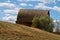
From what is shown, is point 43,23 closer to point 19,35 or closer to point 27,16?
point 27,16

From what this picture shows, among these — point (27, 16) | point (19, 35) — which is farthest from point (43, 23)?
point (19, 35)

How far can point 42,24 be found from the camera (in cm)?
6531

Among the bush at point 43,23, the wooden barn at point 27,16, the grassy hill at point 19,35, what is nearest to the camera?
the grassy hill at point 19,35

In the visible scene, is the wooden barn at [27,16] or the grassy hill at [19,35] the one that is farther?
the wooden barn at [27,16]

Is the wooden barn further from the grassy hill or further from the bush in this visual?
the grassy hill

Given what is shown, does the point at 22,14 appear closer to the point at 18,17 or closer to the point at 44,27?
the point at 18,17

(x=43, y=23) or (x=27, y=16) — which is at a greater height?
(x=43, y=23)

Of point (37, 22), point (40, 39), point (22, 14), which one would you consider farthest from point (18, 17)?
point (40, 39)

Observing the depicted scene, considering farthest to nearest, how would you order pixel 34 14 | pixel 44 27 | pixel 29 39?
pixel 34 14 < pixel 44 27 < pixel 29 39

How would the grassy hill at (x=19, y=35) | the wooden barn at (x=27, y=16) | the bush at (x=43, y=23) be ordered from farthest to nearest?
the wooden barn at (x=27, y=16) < the bush at (x=43, y=23) < the grassy hill at (x=19, y=35)

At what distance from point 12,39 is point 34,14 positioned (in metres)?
51.3

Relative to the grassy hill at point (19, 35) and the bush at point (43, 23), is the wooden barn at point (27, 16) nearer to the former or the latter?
the bush at point (43, 23)

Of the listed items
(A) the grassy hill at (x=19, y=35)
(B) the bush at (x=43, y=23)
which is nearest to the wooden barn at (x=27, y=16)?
(B) the bush at (x=43, y=23)

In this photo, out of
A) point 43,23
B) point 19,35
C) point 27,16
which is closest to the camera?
point 19,35
